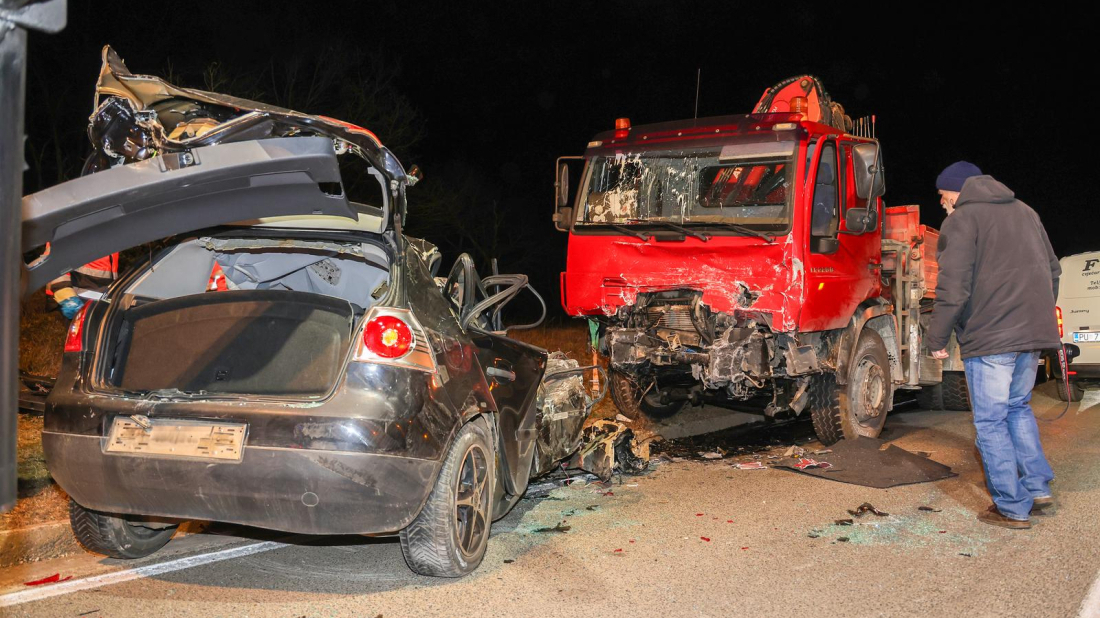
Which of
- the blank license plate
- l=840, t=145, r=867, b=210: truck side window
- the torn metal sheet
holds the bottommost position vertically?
the torn metal sheet

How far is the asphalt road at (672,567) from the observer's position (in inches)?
158

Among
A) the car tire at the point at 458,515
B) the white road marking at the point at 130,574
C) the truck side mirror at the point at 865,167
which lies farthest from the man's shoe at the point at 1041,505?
the white road marking at the point at 130,574

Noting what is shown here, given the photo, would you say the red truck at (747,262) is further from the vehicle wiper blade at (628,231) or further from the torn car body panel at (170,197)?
the torn car body panel at (170,197)

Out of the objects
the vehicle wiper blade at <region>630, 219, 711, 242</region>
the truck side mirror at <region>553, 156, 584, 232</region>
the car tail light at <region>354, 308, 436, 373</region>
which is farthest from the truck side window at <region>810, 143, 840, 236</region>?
the car tail light at <region>354, 308, 436, 373</region>

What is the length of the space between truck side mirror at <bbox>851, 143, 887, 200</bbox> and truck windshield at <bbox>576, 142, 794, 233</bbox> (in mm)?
857

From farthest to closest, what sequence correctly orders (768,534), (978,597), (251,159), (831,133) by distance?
(831,133) < (768,534) < (978,597) < (251,159)

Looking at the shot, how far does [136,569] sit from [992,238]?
5173 mm

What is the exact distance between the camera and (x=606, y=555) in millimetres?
4812

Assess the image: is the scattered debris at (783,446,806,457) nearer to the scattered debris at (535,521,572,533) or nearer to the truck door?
the truck door

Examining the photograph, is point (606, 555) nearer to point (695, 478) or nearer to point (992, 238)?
point (695, 478)

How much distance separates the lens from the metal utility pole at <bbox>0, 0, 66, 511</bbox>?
1628mm

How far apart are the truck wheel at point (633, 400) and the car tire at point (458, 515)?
4272 millimetres

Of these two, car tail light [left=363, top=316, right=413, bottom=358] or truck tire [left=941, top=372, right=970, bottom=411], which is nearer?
car tail light [left=363, top=316, right=413, bottom=358]

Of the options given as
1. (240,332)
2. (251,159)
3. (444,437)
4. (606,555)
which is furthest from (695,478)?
(251,159)
